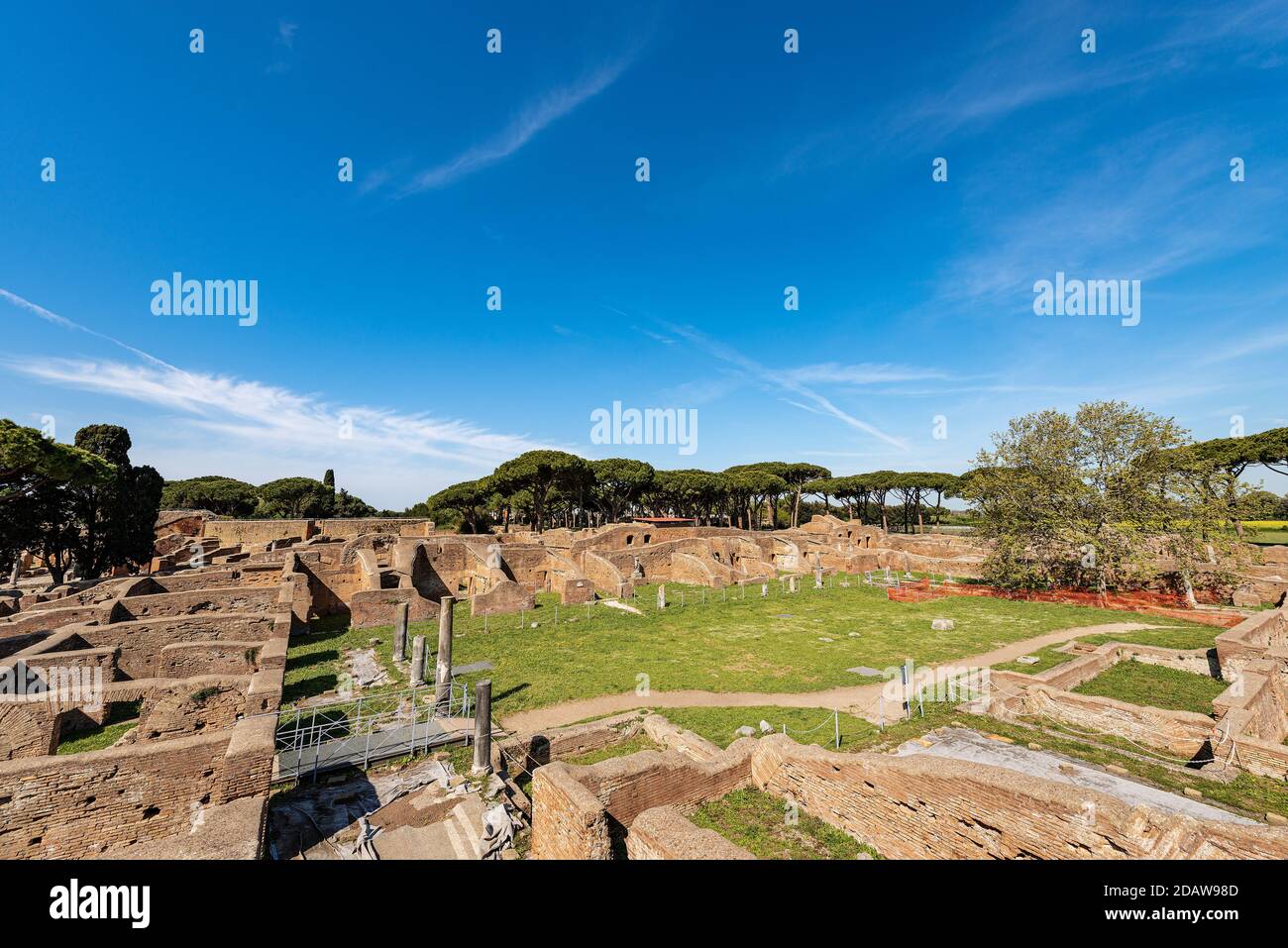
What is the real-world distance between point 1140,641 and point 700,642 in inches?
666

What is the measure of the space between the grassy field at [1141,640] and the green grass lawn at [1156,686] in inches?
51.5

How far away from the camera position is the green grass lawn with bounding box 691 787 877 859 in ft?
24.0

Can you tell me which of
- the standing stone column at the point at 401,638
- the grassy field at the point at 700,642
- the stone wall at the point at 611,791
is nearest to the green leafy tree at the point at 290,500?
the grassy field at the point at 700,642

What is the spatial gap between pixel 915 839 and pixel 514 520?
80.9 m

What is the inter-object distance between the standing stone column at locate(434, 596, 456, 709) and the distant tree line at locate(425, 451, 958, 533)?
38.5 m

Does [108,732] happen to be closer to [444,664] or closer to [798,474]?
[444,664]

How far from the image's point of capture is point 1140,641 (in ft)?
64.1

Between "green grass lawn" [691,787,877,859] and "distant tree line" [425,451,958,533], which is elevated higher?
"distant tree line" [425,451,958,533]

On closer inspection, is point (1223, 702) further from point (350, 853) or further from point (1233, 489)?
point (1233, 489)

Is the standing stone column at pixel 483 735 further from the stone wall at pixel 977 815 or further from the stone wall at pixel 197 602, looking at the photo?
the stone wall at pixel 197 602

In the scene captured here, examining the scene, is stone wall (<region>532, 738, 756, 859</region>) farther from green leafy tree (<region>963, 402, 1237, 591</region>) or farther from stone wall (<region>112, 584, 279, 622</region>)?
green leafy tree (<region>963, 402, 1237, 591</region>)

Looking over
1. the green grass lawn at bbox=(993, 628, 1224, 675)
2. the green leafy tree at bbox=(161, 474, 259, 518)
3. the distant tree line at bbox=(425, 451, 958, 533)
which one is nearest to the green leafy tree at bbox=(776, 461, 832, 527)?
the distant tree line at bbox=(425, 451, 958, 533)

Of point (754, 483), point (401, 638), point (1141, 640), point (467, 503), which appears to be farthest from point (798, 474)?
point (401, 638)
